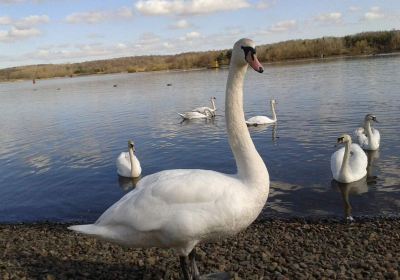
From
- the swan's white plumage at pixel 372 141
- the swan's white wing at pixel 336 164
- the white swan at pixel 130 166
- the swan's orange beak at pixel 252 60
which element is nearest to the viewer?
the swan's orange beak at pixel 252 60

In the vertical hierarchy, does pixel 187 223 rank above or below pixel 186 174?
below

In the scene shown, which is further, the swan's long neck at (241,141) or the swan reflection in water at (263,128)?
the swan reflection in water at (263,128)

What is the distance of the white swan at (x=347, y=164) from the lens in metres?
10.9

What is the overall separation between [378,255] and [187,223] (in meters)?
3.41

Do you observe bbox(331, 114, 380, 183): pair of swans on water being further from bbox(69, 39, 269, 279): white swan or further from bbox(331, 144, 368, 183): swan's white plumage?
bbox(69, 39, 269, 279): white swan

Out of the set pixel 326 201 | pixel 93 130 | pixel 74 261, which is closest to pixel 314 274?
pixel 74 261

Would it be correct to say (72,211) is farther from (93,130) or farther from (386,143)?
(93,130)

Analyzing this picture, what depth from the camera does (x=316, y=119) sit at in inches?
738

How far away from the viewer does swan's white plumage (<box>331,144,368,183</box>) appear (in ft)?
35.7

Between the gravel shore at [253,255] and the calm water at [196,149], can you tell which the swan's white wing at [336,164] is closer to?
the calm water at [196,149]

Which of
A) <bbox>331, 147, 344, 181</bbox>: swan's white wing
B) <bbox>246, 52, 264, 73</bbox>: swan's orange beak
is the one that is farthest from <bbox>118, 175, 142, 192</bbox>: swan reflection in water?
<bbox>246, 52, 264, 73</bbox>: swan's orange beak

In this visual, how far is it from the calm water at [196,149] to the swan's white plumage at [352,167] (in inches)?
10.2

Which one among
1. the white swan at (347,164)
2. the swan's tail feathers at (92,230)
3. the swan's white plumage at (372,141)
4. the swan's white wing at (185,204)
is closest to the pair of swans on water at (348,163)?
the white swan at (347,164)

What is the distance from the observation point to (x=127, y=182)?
1270 cm
